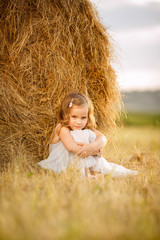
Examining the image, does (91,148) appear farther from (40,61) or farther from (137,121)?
(137,121)

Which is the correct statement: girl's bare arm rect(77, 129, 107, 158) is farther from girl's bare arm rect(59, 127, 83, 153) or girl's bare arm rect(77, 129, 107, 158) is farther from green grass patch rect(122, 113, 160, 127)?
green grass patch rect(122, 113, 160, 127)

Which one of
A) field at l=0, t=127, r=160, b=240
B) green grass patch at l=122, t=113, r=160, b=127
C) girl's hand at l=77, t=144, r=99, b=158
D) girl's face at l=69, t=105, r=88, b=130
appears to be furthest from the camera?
green grass patch at l=122, t=113, r=160, b=127

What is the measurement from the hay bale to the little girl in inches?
6.1

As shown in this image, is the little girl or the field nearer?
the field

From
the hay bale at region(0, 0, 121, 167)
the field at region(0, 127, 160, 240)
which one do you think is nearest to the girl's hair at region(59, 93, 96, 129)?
the hay bale at region(0, 0, 121, 167)

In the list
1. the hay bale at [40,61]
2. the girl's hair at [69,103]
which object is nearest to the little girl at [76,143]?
the girl's hair at [69,103]

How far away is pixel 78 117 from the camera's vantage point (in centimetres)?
253

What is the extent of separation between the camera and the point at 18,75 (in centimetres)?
259

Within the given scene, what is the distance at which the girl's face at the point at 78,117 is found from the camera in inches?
98.4

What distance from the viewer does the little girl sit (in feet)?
7.96

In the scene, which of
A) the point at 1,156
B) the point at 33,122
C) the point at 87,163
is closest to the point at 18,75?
the point at 33,122

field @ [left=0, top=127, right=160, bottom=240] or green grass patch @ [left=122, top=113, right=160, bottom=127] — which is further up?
green grass patch @ [left=122, top=113, right=160, bottom=127]

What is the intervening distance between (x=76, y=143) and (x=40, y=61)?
987mm

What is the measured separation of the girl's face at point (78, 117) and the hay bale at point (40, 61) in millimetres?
212
